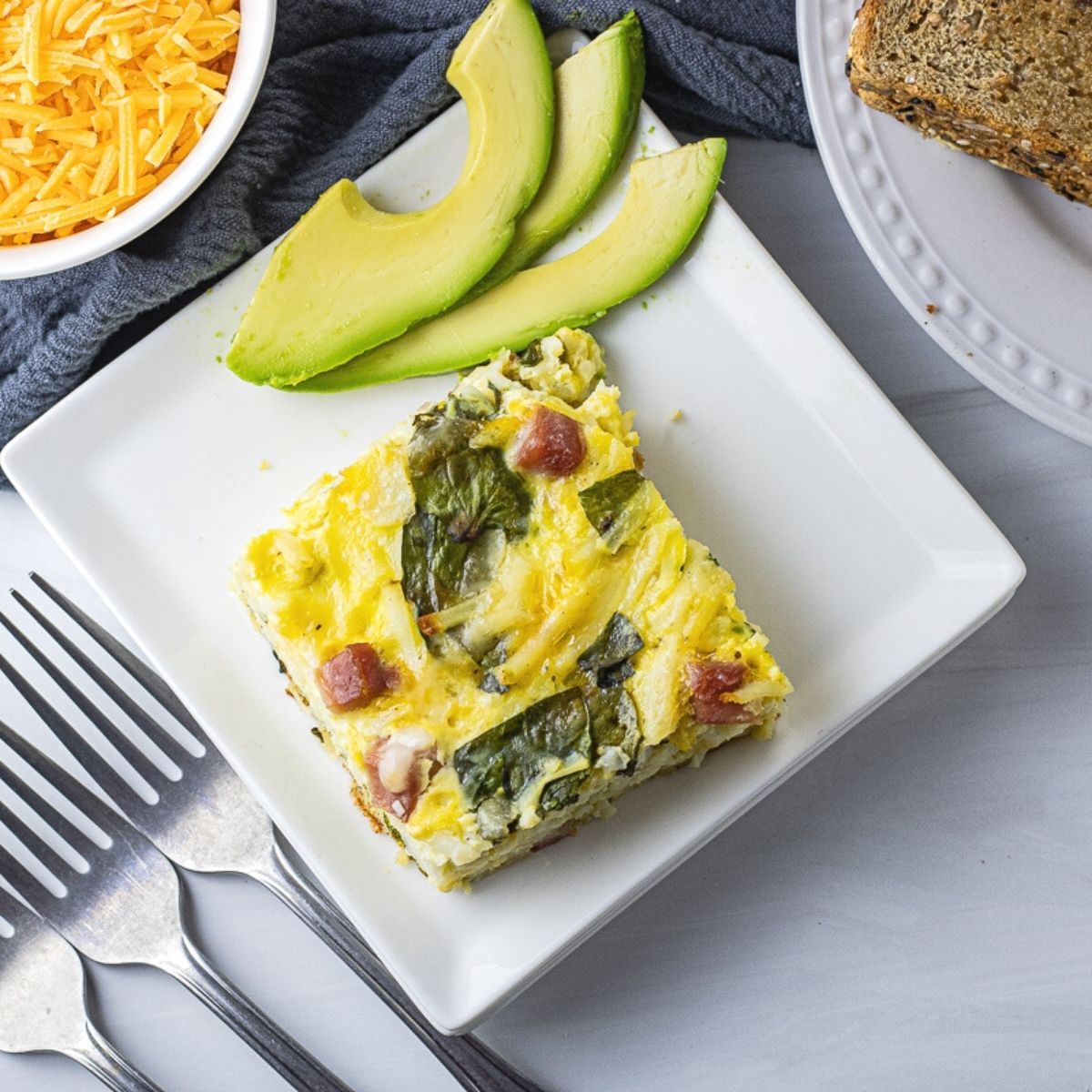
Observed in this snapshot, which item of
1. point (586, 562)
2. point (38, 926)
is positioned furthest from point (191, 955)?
point (586, 562)

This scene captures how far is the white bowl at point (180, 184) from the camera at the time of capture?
9.61 ft

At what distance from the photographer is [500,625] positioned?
2688mm

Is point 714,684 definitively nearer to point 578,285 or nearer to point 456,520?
point 456,520

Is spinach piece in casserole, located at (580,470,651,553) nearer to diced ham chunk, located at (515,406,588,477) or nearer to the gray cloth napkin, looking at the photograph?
diced ham chunk, located at (515,406,588,477)

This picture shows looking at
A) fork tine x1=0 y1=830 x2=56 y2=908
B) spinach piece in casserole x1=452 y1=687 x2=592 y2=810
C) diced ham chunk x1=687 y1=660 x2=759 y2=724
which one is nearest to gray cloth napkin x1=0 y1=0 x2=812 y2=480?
fork tine x1=0 y1=830 x2=56 y2=908

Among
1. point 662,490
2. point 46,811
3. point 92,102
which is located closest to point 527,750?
point 662,490

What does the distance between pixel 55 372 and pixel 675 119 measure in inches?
74.4

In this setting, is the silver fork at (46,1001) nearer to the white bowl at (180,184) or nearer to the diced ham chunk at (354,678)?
the diced ham chunk at (354,678)

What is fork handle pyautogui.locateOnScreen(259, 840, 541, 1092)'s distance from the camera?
125 inches

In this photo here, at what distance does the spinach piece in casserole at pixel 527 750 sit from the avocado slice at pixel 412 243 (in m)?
1.06

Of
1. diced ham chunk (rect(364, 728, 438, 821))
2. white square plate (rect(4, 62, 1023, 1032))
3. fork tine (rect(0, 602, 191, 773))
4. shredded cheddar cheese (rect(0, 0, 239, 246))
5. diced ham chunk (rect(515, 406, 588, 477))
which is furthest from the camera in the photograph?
fork tine (rect(0, 602, 191, 773))

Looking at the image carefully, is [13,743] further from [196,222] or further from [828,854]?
[828,854]

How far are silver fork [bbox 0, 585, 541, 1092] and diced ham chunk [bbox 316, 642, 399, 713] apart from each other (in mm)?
755

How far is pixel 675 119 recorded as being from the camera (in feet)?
11.2
